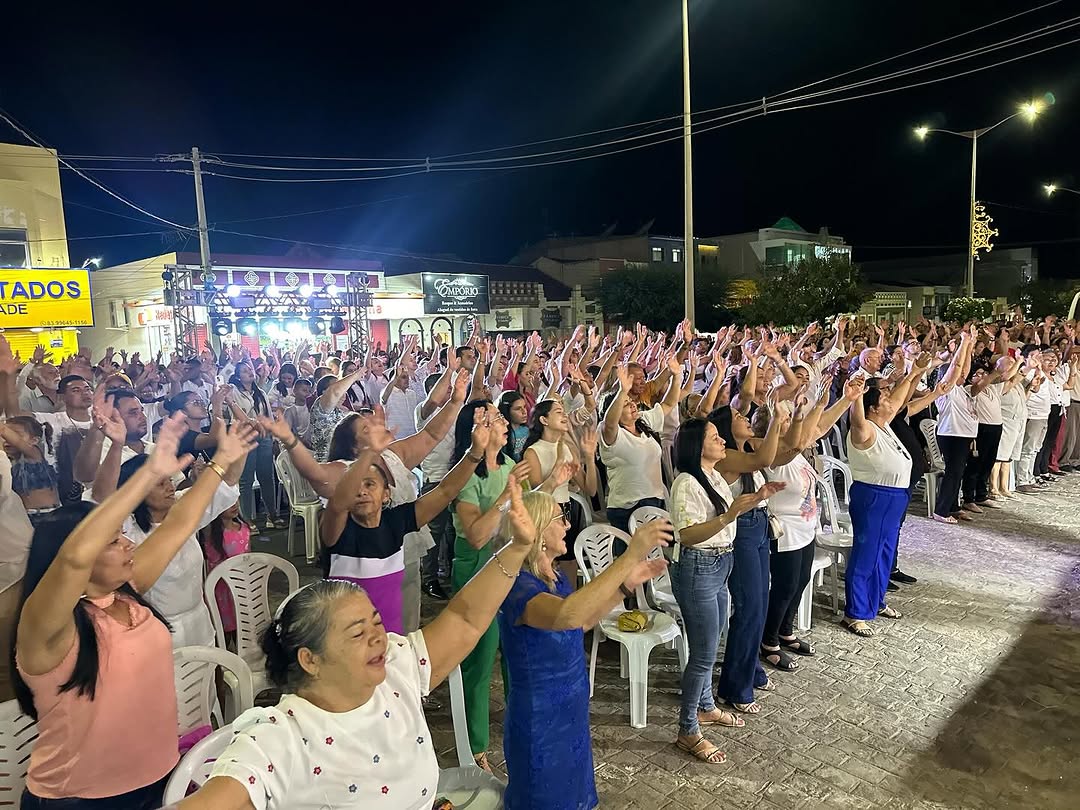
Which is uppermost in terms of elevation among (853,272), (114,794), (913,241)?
(913,241)

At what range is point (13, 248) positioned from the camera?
2092cm

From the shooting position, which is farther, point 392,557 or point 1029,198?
point 1029,198

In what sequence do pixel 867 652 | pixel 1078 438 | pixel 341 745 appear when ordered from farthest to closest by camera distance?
1. pixel 1078 438
2. pixel 867 652
3. pixel 341 745

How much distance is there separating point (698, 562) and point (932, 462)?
5.12 metres

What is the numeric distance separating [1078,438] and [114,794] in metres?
11.0

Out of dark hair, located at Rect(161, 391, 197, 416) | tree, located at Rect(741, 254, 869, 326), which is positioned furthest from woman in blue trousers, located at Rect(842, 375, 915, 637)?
tree, located at Rect(741, 254, 869, 326)

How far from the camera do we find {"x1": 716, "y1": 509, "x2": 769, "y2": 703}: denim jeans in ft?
12.0

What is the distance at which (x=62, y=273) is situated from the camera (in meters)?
17.2

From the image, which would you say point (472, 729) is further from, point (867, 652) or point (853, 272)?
point (853, 272)

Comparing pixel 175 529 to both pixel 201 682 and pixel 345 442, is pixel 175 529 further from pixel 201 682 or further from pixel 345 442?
pixel 345 442

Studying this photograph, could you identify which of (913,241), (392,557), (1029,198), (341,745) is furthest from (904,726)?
(913,241)

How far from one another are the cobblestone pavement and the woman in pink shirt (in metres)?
1.87

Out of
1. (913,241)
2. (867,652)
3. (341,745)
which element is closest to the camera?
(341,745)

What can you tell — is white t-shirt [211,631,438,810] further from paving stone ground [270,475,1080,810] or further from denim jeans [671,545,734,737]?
denim jeans [671,545,734,737]
